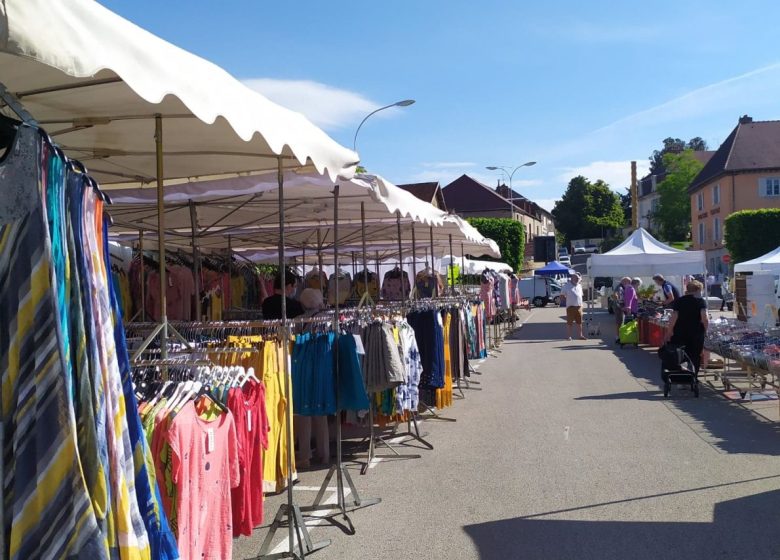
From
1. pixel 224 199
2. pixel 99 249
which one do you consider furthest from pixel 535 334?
pixel 99 249

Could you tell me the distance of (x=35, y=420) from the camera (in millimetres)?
2293

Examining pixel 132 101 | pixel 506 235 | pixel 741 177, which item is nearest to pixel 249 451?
pixel 132 101

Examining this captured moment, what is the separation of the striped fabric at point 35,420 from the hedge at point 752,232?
51109 millimetres

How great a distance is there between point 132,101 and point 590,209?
103m

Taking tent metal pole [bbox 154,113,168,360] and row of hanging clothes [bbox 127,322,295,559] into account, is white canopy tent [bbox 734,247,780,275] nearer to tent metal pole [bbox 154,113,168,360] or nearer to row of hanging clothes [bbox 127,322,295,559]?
row of hanging clothes [bbox 127,322,295,559]

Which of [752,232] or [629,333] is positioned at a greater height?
[752,232]

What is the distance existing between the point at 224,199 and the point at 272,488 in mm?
3495

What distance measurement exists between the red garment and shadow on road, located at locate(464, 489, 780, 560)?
1755 mm

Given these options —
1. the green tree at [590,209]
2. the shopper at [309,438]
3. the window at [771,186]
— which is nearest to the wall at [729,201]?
the window at [771,186]

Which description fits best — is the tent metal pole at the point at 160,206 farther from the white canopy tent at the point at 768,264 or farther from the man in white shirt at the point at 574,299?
the white canopy tent at the point at 768,264

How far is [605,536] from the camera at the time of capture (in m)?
5.69

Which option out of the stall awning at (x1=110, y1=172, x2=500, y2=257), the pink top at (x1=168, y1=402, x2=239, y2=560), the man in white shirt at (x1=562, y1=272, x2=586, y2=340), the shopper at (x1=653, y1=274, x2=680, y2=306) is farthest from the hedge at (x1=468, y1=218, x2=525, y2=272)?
the pink top at (x1=168, y1=402, x2=239, y2=560)

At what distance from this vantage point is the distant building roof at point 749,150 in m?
56.9

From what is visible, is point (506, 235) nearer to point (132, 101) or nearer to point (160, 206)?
point (160, 206)
